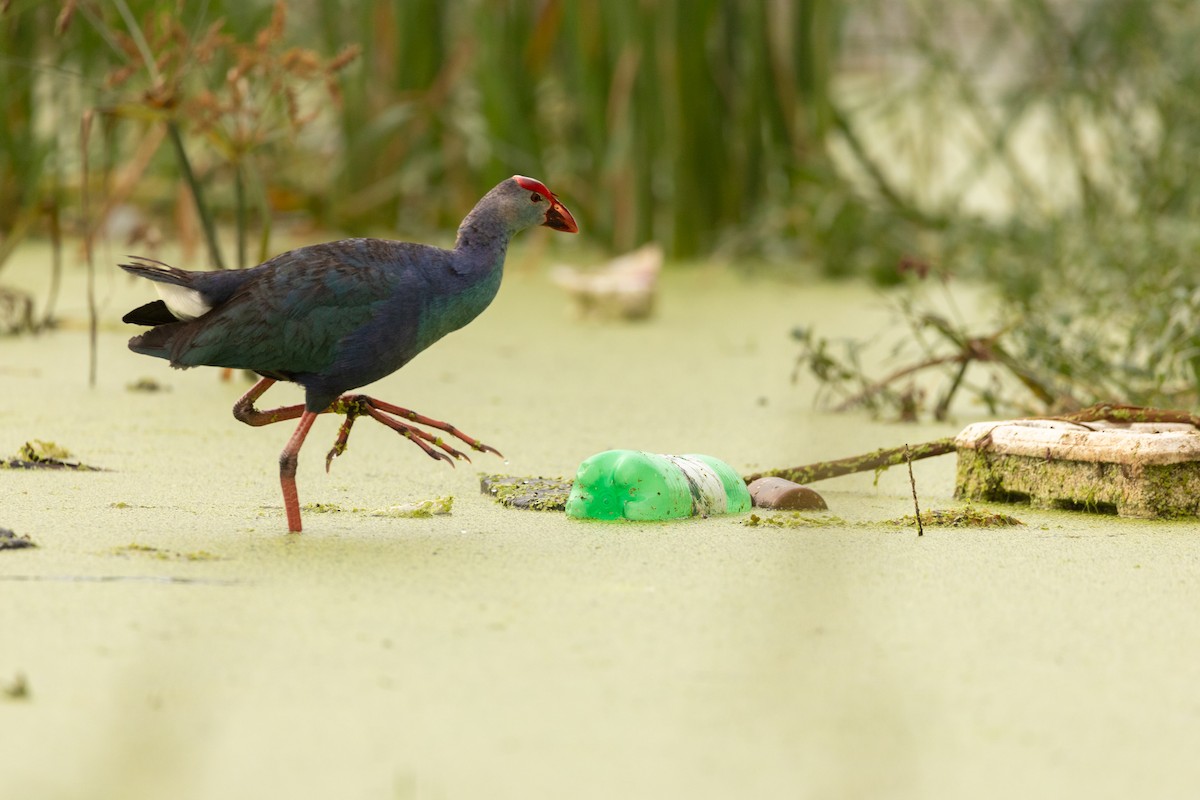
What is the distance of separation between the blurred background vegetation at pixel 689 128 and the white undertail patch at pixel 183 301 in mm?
3031

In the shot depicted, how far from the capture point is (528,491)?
9.03ft

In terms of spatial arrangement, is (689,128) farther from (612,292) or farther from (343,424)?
(343,424)

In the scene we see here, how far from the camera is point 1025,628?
77.7 inches

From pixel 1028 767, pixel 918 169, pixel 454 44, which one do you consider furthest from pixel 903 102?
pixel 1028 767

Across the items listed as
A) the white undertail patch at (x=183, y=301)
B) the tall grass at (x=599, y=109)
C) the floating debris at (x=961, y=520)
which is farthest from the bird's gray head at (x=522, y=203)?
the tall grass at (x=599, y=109)

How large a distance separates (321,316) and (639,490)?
0.53 metres

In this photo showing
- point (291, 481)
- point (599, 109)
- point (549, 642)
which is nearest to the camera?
point (549, 642)

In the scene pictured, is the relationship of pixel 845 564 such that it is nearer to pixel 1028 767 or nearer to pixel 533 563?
pixel 533 563

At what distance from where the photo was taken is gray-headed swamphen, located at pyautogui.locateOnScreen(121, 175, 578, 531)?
7.98 ft

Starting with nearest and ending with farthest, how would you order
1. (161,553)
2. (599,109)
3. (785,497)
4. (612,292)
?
(161,553) < (785,497) < (612,292) < (599,109)

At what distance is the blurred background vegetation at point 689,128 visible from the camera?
19.2ft

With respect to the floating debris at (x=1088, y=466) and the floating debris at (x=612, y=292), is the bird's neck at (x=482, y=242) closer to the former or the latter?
the floating debris at (x=1088, y=466)

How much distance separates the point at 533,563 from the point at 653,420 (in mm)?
1502

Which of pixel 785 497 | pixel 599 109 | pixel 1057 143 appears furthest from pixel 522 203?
pixel 1057 143
